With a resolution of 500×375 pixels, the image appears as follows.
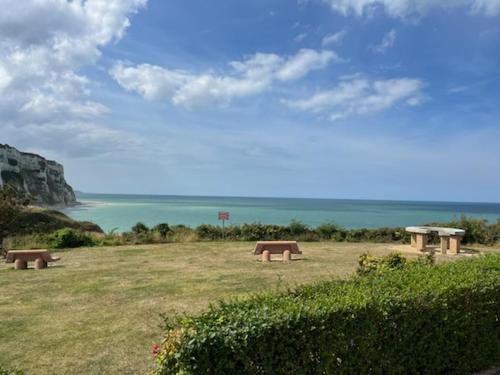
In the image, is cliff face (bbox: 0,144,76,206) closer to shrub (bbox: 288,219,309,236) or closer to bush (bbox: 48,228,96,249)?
bush (bbox: 48,228,96,249)

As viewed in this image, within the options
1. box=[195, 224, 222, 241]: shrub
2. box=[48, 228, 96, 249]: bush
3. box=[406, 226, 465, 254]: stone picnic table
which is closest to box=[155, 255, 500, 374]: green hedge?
box=[406, 226, 465, 254]: stone picnic table

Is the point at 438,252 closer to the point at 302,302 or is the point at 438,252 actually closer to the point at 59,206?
the point at 302,302

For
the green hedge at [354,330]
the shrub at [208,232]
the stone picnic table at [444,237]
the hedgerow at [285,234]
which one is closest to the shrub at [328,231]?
the hedgerow at [285,234]

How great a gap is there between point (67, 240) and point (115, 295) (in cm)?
992

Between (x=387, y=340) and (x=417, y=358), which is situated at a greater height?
(x=387, y=340)

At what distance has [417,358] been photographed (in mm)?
3465

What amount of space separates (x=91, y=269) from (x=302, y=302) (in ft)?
29.5

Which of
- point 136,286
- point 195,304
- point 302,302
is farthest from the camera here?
point 136,286

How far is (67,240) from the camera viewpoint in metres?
16.3

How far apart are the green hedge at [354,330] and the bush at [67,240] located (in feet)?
48.8

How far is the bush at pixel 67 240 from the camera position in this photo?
1611 cm

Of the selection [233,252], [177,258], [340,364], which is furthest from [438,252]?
[340,364]

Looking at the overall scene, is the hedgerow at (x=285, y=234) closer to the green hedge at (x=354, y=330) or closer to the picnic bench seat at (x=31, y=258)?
the picnic bench seat at (x=31, y=258)

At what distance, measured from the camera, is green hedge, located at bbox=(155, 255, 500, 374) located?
263cm
